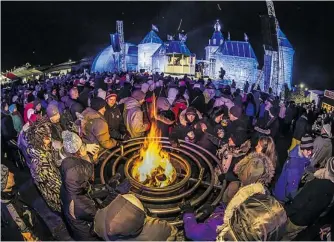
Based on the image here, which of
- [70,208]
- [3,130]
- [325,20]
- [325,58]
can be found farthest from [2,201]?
[325,20]

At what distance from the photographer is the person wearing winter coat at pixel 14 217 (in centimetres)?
307

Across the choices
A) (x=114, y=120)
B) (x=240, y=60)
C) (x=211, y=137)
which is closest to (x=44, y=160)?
(x=114, y=120)

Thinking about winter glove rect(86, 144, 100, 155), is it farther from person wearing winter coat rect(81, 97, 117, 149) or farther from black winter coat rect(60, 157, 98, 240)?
black winter coat rect(60, 157, 98, 240)

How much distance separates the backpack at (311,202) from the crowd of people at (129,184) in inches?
0.4

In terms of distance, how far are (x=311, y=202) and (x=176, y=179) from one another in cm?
198

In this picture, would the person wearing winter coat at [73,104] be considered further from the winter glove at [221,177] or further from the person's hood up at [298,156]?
the person's hood up at [298,156]

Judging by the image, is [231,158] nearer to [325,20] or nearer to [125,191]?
[125,191]

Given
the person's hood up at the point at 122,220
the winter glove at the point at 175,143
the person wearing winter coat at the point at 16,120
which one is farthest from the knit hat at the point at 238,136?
the person wearing winter coat at the point at 16,120

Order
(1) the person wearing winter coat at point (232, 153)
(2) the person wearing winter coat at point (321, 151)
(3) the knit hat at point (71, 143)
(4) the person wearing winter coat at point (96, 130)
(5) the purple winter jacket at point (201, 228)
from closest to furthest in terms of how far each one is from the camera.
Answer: (5) the purple winter jacket at point (201, 228)
(3) the knit hat at point (71, 143)
(1) the person wearing winter coat at point (232, 153)
(2) the person wearing winter coat at point (321, 151)
(4) the person wearing winter coat at point (96, 130)

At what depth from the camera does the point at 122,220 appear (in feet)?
8.34

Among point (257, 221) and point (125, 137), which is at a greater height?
point (257, 221)

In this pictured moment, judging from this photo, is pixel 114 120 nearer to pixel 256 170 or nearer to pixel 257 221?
pixel 256 170

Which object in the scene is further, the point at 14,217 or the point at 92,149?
the point at 92,149

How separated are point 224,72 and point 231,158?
9.23m
